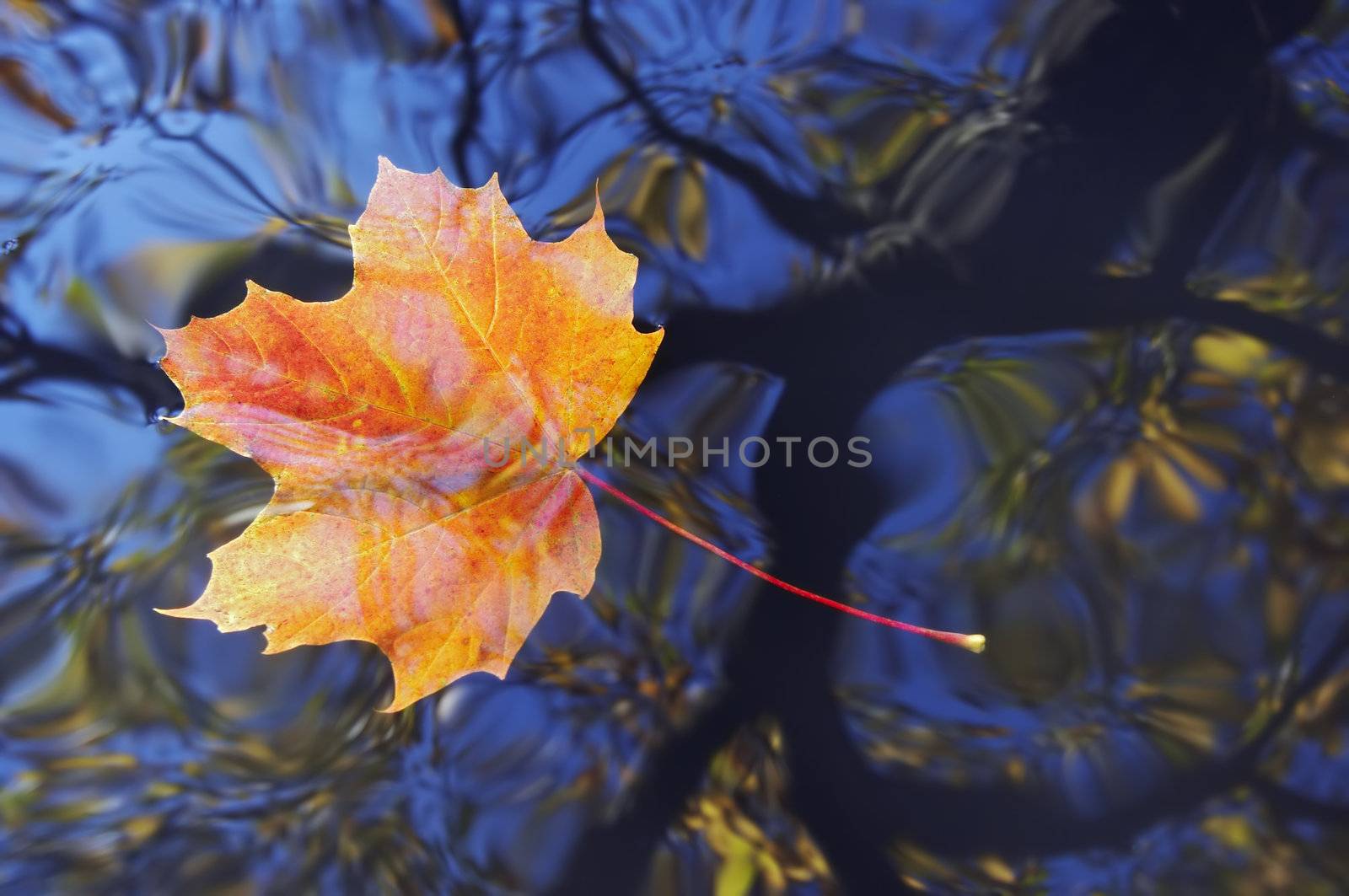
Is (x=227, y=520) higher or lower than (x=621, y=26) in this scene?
lower

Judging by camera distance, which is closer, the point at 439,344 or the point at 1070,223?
the point at 439,344

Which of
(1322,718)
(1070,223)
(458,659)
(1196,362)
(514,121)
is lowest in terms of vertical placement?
(1322,718)

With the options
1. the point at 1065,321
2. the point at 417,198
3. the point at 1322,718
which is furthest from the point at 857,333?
the point at 1322,718

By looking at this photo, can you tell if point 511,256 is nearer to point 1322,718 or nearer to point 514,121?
point 514,121

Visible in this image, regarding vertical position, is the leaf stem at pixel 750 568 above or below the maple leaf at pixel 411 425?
below

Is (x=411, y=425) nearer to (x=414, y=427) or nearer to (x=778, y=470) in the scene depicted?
(x=414, y=427)

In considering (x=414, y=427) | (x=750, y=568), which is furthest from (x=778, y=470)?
(x=414, y=427)

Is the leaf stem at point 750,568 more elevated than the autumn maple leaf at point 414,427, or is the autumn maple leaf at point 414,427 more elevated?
the autumn maple leaf at point 414,427
